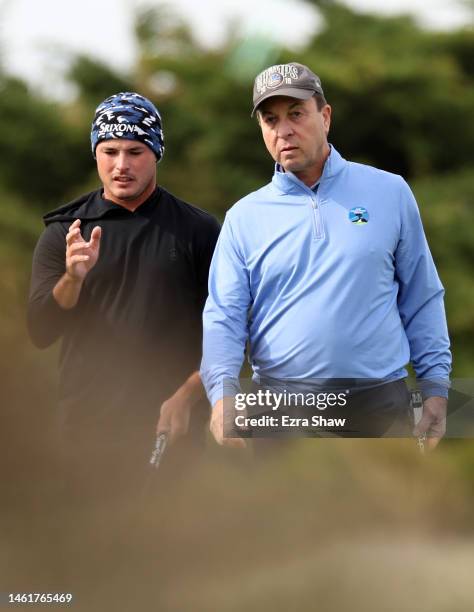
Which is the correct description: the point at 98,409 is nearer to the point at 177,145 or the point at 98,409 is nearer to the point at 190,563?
the point at 190,563

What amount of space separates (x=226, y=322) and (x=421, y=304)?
0.47m

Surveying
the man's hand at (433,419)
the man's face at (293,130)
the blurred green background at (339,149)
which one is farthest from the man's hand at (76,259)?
the blurred green background at (339,149)

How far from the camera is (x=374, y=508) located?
8453 mm

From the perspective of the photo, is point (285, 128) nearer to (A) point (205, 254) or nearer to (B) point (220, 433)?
(A) point (205, 254)

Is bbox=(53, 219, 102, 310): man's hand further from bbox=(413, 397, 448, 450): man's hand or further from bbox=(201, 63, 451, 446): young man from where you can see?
bbox=(413, 397, 448, 450): man's hand

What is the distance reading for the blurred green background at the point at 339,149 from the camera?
24.4 ft

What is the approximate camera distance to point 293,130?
8.26 feet

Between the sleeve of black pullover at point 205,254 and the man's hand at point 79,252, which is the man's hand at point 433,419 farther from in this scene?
the man's hand at point 79,252

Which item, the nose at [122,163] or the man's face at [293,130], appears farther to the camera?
the nose at [122,163]

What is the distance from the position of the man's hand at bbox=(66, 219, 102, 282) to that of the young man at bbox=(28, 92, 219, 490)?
0.04 metres

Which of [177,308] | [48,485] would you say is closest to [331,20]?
[48,485]

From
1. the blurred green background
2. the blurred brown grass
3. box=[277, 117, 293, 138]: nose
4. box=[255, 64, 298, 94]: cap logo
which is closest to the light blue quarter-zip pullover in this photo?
box=[277, 117, 293, 138]: nose

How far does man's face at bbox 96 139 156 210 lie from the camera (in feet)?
8.72

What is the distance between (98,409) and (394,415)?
0.77 m
